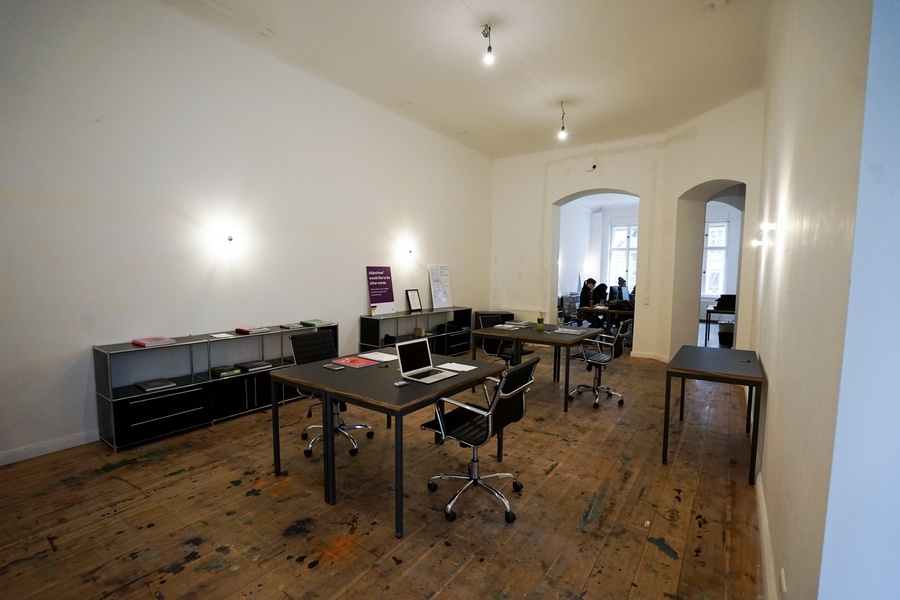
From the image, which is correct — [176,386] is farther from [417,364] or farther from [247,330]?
[417,364]

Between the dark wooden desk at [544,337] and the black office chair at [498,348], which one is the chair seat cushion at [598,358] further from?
the black office chair at [498,348]

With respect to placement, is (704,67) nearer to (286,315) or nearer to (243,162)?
(243,162)

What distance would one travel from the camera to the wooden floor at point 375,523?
6.81ft

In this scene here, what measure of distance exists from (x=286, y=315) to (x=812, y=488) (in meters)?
5.16

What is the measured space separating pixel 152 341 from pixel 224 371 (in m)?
0.72

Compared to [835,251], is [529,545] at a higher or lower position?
lower

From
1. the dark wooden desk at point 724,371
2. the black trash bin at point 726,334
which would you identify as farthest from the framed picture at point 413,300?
the black trash bin at point 726,334

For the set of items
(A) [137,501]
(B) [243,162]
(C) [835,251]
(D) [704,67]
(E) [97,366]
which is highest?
(D) [704,67]

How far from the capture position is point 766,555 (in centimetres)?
216

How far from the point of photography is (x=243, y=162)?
183 inches

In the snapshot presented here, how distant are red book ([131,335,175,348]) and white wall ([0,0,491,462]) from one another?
0.42 feet

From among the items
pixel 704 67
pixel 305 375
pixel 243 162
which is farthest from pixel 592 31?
pixel 305 375

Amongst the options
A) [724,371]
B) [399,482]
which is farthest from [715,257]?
[399,482]

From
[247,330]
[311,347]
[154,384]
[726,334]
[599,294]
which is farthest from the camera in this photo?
[599,294]
